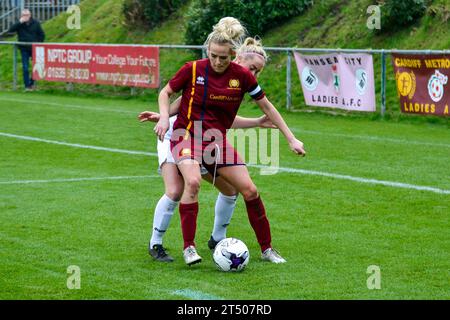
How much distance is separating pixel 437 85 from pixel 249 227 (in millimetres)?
9573

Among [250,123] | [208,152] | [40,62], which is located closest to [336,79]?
[40,62]

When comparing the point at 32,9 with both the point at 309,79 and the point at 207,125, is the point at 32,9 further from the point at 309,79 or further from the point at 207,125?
the point at 207,125

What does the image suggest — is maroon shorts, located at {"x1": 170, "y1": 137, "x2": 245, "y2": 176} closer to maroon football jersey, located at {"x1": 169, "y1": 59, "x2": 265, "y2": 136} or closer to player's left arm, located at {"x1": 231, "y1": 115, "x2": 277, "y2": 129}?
maroon football jersey, located at {"x1": 169, "y1": 59, "x2": 265, "y2": 136}

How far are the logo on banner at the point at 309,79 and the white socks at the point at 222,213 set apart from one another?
13.2 metres

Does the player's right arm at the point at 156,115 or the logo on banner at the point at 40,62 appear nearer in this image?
the player's right arm at the point at 156,115

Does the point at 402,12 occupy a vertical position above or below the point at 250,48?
below

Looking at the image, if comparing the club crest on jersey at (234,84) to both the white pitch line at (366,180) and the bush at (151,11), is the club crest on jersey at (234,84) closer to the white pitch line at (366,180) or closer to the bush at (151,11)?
the white pitch line at (366,180)

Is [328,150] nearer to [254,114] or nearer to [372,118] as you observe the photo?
[372,118]

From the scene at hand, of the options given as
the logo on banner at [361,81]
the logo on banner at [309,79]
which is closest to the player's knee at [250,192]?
the logo on banner at [361,81]

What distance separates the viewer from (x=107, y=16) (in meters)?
36.9

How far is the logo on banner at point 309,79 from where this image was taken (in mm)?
21797

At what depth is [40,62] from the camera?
3059 centimetres

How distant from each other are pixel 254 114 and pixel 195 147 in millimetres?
13786
